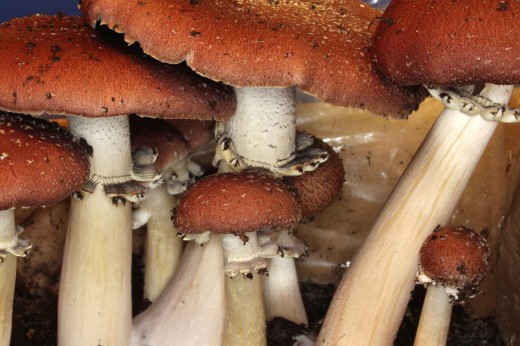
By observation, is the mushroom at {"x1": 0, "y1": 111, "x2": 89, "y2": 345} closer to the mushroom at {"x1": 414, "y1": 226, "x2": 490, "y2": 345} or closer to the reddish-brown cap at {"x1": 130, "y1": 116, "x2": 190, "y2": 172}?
the reddish-brown cap at {"x1": 130, "y1": 116, "x2": 190, "y2": 172}

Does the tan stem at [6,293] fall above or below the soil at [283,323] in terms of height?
above

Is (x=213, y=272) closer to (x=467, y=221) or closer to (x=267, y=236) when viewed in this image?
(x=267, y=236)

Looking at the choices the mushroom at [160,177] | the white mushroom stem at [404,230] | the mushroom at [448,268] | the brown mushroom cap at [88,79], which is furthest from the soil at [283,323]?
the brown mushroom cap at [88,79]

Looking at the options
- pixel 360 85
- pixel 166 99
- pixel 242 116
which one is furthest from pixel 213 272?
pixel 360 85

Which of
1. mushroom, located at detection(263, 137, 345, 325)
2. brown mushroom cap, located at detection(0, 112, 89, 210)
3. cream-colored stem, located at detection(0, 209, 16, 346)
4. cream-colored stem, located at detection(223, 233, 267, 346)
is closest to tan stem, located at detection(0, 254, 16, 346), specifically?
cream-colored stem, located at detection(0, 209, 16, 346)

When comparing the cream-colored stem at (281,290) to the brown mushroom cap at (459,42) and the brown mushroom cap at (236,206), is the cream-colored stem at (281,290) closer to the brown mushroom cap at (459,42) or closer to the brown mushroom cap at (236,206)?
the brown mushroom cap at (236,206)

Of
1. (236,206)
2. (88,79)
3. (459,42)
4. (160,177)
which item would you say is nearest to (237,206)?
(236,206)
